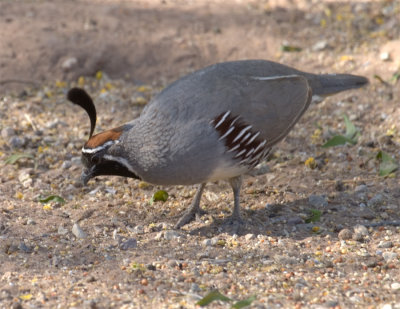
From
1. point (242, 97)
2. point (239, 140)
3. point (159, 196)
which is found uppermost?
point (242, 97)

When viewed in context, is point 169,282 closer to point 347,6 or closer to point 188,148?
point 188,148

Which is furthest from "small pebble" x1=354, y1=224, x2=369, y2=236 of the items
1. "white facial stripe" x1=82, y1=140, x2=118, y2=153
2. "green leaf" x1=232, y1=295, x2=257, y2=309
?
"white facial stripe" x1=82, y1=140, x2=118, y2=153

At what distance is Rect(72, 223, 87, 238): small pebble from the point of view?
4.51 metres

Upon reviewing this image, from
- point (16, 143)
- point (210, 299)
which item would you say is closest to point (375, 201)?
point (210, 299)

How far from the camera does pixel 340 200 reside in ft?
16.7

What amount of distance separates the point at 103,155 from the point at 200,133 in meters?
0.70

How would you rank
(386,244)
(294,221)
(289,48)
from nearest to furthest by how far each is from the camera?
(386,244) < (294,221) < (289,48)

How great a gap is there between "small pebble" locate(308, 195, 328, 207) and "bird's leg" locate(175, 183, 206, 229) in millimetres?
836

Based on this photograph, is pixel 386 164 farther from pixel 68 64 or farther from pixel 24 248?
pixel 68 64

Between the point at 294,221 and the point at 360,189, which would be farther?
the point at 360,189

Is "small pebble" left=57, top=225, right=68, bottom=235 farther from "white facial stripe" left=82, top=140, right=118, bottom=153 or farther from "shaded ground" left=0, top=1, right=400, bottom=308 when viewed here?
"white facial stripe" left=82, top=140, right=118, bottom=153

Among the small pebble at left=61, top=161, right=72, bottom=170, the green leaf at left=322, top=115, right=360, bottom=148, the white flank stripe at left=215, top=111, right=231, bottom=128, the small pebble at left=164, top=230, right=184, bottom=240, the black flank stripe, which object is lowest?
the small pebble at left=164, top=230, right=184, bottom=240

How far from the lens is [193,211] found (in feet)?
16.3

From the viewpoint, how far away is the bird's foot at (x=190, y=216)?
15.8ft
